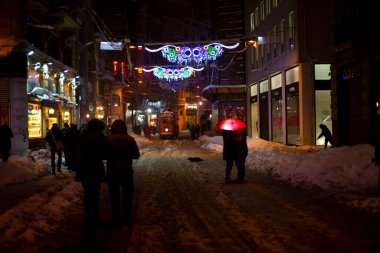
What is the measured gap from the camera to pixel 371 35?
17.8 metres

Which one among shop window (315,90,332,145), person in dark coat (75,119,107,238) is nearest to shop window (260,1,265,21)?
shop window (315,90,332,145)

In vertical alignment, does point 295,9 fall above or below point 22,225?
above

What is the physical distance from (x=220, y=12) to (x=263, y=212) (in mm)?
38702

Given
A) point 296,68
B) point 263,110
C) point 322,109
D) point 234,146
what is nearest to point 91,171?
point 234,146

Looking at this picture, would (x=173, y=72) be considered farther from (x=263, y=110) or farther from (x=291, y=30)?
(x=291, y=30)

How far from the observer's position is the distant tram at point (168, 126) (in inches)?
2256

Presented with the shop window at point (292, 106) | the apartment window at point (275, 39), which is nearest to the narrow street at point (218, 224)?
the shop window at point (292, 106)

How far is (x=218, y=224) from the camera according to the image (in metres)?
8.00

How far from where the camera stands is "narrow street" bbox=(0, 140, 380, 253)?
6.61 m

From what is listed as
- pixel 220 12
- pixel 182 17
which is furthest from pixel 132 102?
pixel 220 12

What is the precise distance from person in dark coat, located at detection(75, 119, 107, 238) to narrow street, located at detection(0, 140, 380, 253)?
1.38ft

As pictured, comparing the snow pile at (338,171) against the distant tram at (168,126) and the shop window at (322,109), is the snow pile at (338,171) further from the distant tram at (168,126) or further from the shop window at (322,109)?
the distant tram at (168,126)

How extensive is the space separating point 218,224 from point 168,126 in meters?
49.9

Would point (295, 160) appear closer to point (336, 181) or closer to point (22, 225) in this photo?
point (336, 181)
